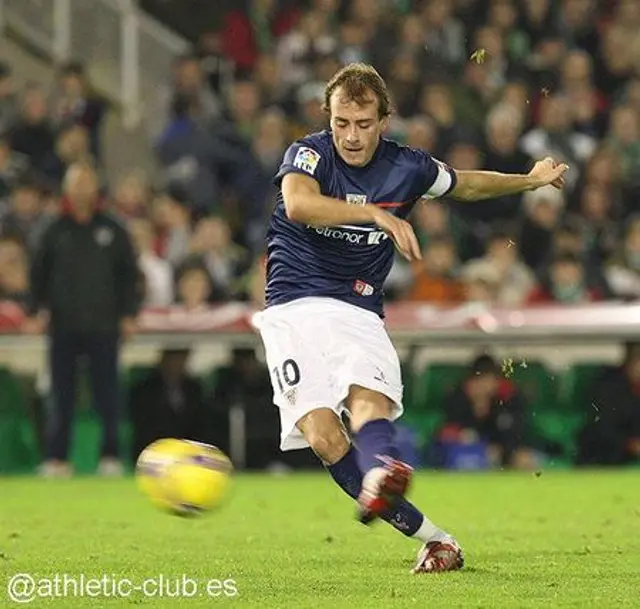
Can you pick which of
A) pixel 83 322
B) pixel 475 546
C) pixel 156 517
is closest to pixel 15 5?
pixel 83 322

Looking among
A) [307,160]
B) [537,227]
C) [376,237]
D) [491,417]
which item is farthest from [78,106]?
[307,160]

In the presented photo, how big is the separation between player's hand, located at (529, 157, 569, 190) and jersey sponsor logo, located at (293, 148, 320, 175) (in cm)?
119

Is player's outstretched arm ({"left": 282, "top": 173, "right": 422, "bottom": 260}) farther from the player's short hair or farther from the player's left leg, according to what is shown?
the player's left leg

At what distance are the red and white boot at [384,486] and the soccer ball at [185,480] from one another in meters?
1.05

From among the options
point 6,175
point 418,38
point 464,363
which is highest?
point 418,38

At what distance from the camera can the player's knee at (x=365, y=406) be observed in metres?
8.34

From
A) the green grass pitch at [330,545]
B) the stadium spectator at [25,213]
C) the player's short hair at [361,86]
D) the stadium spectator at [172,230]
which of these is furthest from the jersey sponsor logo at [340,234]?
the stadium spectator at [25,213]

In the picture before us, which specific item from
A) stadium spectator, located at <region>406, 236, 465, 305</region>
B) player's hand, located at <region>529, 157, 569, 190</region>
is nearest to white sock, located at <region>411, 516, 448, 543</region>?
player's hand, located at <region>529, 157, 569, 190</region>

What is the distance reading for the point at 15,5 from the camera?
21.8m

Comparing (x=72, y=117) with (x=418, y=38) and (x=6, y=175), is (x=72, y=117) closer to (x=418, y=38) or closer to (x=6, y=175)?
(x=6, y=175)

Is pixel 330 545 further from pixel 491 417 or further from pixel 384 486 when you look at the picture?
pixel 491 417

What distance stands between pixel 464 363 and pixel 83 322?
11.6 feet

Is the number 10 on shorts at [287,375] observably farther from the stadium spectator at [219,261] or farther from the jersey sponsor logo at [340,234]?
the stadium spectator at [219,261]

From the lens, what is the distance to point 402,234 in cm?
729
